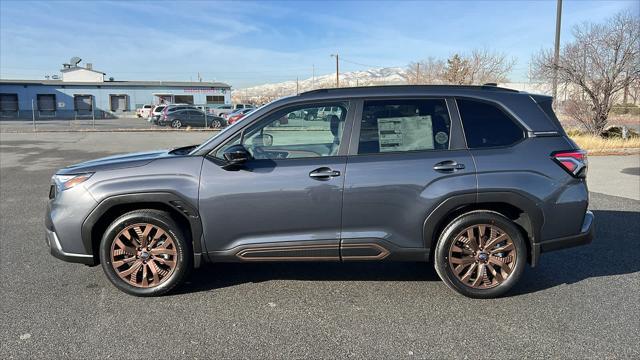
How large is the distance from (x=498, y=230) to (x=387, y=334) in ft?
4.52

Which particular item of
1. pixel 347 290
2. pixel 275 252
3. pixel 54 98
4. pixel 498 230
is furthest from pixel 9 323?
pixel 54 98

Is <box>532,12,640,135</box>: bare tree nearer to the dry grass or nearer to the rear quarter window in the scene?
the dry grass

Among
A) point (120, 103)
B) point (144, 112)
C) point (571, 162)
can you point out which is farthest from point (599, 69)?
point (120, 103)

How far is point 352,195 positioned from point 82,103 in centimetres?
6039

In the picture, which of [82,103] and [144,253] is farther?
[82,103]

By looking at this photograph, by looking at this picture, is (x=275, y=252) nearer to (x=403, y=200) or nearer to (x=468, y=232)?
(x=403, y=200)

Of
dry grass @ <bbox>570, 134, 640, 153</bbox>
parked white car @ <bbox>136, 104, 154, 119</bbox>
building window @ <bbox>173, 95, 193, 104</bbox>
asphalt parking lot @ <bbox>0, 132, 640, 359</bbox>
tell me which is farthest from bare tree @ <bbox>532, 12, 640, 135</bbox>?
building window @ <bbox>173, 95, 193, 104</bbox>

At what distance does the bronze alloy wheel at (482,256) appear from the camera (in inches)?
156

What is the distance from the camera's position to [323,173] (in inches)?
149

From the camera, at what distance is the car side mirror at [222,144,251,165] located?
373 cm

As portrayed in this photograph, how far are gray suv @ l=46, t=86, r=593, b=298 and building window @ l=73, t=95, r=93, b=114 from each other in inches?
2293

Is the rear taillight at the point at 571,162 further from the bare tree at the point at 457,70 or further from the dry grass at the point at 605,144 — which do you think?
the bare tree at the point at 457,70

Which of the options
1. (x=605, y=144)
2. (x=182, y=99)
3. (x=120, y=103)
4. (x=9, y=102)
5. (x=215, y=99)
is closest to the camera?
(x=605, y=144)

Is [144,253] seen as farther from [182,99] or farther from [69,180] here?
[182,99]
